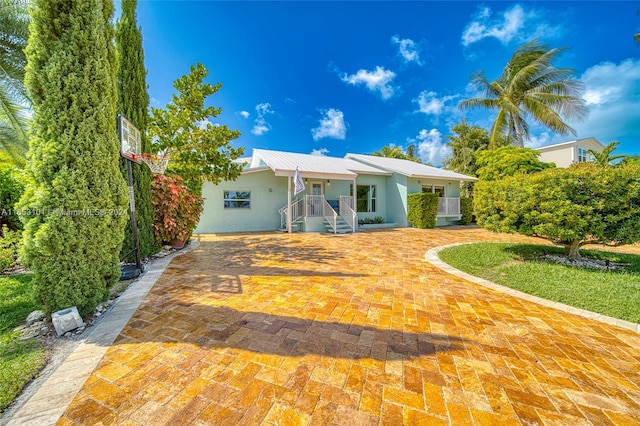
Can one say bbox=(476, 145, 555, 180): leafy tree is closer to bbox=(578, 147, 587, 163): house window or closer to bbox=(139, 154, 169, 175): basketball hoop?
bbox=(578, 147, 587, 163): house window

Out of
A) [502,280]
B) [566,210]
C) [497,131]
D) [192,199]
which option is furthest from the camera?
[497,131]

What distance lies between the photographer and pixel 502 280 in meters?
4.62

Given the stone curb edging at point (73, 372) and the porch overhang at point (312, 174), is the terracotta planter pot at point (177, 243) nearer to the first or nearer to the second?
the stone curb edging at point (73, 372)

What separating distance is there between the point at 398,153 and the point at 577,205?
2484cm

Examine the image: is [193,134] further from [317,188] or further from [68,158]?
[317,188]

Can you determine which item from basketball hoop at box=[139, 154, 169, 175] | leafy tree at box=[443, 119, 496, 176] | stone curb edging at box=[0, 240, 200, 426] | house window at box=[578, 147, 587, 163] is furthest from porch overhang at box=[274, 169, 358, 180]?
house window at box=[578, 147, 587, 163]

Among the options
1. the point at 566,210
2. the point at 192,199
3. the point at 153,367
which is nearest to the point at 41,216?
the point at 153,367

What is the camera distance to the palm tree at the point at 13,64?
641 cm

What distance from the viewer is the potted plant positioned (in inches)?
268

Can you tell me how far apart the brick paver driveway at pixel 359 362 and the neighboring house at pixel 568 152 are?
24.5 metres

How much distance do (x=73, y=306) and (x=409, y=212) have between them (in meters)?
14.2

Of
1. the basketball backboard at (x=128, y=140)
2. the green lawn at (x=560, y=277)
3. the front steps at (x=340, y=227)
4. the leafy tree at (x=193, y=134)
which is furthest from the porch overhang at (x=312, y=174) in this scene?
the green lawn at (x=560, y=277)

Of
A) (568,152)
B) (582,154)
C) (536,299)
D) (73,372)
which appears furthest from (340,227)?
(582,154)

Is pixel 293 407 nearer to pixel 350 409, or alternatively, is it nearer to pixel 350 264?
pixel 350 409
